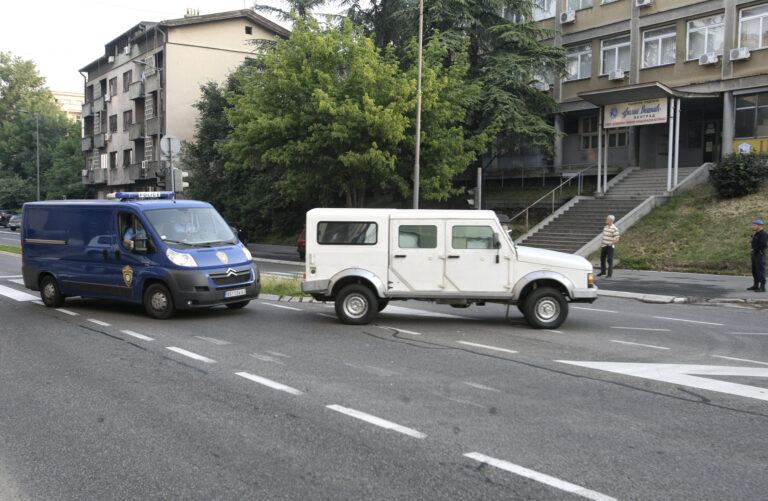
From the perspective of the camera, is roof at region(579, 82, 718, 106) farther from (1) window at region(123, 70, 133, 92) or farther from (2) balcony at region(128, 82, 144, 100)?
(1) window at region(123, 70, 133, 92)

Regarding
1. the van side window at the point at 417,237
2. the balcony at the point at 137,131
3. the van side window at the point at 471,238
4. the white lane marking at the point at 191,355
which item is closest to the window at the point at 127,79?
the balcony at the point at 137,131

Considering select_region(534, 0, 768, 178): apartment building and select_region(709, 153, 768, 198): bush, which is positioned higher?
select_region(534, 0, 768, 178): apartment building

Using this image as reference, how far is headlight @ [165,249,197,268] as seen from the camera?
36.4 ft

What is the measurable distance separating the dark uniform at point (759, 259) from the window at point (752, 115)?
43.2ft

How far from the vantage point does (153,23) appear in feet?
174

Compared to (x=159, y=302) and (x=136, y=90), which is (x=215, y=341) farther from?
(x=136, y=90)

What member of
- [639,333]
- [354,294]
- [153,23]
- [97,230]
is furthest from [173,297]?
[153,23]

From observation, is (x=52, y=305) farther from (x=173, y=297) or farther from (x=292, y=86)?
(x=292, y=86)

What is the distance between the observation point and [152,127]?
50500 millimetres

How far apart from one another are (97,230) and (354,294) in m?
4.95

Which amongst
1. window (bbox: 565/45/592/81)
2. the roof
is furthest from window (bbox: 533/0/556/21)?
the roof

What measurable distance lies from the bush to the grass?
0.89ft

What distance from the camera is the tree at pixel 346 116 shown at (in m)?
23.7

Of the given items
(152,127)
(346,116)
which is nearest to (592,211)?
(346,116)
